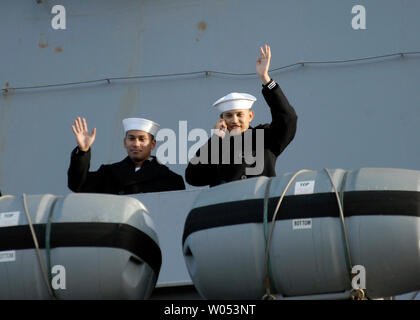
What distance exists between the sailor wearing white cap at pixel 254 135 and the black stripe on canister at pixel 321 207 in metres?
0.68

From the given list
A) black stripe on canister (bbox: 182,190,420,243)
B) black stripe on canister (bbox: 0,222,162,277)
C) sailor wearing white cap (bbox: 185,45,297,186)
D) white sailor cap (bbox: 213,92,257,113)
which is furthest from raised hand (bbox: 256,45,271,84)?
black stripe on canister (bbox: 0,222,162,277)

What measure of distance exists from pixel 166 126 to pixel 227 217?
2328mm

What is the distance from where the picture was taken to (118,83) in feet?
18.4

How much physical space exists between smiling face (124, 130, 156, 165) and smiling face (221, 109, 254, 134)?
586 millimetres

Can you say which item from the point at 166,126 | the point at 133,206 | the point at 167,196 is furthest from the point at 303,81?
the point at 133,206

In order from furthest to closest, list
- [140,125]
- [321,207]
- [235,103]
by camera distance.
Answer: [140,125] < [235,103] < [321,207]

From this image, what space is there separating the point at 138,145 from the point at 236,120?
68 cm

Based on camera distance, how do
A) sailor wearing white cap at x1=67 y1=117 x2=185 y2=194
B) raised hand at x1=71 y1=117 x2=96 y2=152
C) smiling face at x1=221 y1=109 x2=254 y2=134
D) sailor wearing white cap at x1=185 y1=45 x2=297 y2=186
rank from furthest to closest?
sailor wearing white cap at x1=67 y1=117 x2=185 y2=194, raised hand at x1=71 y1=117 x2=96 y2=152, smiling face at x1=221 y1=109 x2=254 y2=134, sailor wearing white cap at x1=185 y1=45 x2=297 y2=186

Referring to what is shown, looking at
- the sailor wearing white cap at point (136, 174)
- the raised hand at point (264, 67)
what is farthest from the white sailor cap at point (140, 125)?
the raised hand at point (264, 67)

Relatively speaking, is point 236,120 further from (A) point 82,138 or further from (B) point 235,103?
(A) point 82,138

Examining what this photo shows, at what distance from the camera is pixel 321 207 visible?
9.85 ft

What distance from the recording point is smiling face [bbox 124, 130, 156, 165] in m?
4.53

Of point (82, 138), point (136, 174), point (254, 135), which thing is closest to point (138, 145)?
point (136, 174)

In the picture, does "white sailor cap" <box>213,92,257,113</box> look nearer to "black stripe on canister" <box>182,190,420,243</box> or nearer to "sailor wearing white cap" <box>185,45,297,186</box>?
"sailor wearing white cap" <box>185,45,297,186</box>
